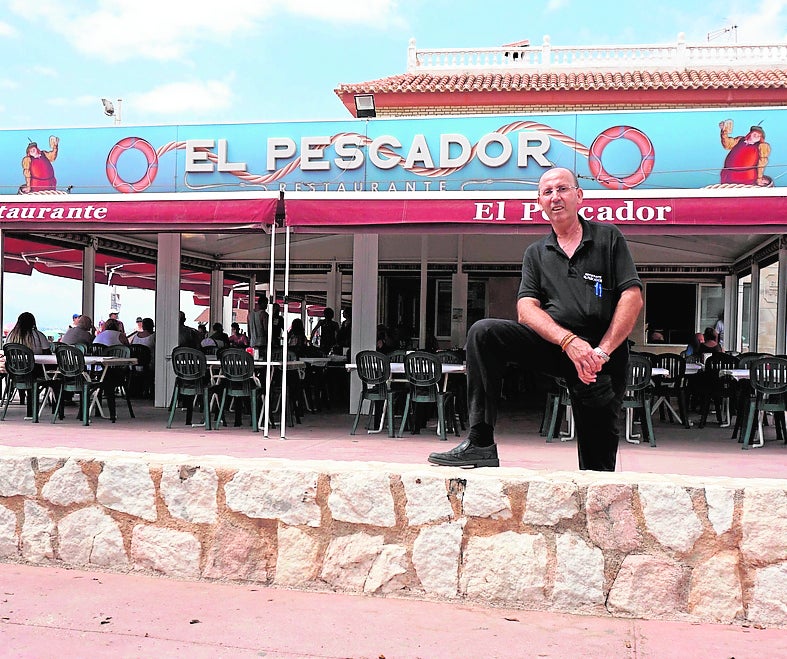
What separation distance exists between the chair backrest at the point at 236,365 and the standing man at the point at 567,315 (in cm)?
655

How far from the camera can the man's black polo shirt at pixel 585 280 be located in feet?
11.0

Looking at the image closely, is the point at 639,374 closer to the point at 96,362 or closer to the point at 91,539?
the point at 96,362

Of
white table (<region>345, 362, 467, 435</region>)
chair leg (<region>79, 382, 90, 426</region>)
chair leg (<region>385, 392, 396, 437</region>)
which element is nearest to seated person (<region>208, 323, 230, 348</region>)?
chair leg (<region>79, 382, 90, 426</region>)

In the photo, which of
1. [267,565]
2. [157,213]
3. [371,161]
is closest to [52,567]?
[267,565]

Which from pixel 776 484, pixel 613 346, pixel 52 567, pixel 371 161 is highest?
pixel 371 161

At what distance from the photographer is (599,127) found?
461 inches

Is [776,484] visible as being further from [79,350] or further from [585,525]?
[79,350]

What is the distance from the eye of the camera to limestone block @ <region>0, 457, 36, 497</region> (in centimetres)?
404

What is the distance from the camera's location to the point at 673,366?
1127 centimetres

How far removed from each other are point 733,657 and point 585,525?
0.67 metres

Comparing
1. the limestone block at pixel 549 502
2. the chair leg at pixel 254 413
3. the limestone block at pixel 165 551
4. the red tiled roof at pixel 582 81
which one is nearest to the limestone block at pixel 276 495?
the limestone block at pixel 165 551

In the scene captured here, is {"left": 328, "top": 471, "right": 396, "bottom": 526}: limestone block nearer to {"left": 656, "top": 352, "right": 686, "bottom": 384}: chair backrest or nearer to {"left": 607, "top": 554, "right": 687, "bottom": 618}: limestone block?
{"left": 607, "top": 554, "right": 687, "bottom": 618}: limestone block

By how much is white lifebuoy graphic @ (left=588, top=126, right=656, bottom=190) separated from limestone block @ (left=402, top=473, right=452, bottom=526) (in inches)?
347

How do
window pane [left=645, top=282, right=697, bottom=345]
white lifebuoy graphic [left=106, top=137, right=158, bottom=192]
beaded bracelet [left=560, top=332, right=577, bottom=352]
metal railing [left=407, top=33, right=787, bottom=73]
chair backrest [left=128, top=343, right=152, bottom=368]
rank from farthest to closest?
metal railing [left=407, top=33, right=787, bottom=73]
window pane [left=645, top=282, right=697, bottom=345]
chair backrest [left=128, top=343, right=152, bottom=368]
white lifebuoy graphic [left=106, top=137, right=158, bottom=192]
beaded bracelet [left=560, top=332, right=577, bottom=352]
